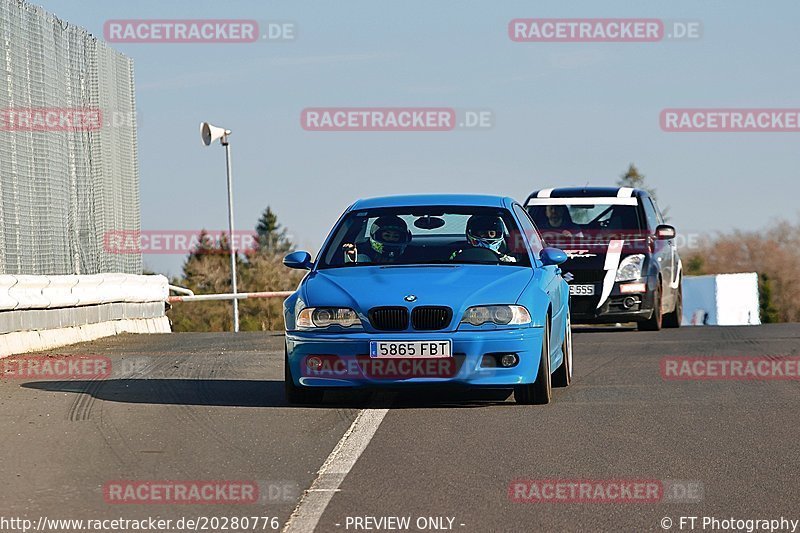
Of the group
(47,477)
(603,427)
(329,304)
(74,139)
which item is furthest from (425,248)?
(74,139)

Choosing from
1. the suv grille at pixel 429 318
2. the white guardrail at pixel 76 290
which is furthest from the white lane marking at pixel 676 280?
the suv grille at pixel 429 318

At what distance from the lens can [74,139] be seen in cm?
1811

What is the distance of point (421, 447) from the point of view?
8.00m

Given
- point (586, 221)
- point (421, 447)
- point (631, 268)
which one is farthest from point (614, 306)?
point (421, 447)

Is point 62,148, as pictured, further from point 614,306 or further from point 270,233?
point 270,233

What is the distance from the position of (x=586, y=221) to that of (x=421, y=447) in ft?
38.5

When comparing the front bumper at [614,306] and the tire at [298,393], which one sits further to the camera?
the front bumper at [614,306]

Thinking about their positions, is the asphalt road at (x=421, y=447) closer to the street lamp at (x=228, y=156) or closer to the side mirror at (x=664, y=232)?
the side mirror at (x=664, y=232)

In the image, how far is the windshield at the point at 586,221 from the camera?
62.6 feet

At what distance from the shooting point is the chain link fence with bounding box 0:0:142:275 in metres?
15.7

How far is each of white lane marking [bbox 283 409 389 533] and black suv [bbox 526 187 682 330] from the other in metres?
9.33

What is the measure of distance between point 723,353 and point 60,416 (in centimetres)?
741

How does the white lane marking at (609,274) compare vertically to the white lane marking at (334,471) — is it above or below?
above

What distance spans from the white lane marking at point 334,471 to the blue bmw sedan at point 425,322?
433mm
